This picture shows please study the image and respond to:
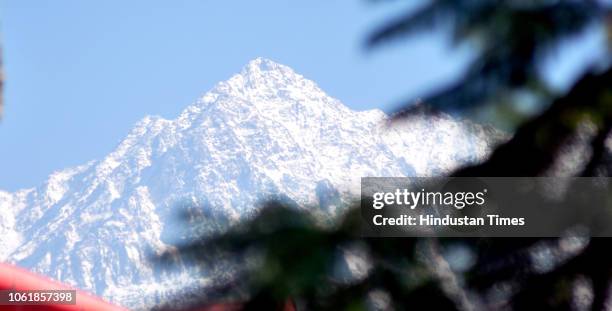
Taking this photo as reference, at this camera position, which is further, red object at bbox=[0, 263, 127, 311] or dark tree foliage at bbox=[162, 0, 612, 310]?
red object at bbox=[0, 263, 127, 311]

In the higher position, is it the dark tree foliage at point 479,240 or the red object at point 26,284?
the red object at point 26,284

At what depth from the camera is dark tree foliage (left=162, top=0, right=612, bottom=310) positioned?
6.53ft

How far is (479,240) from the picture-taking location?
8.29 ft

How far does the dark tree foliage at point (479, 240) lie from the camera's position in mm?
1990

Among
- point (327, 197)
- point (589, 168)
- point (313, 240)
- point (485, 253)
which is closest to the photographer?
point (313, 240)

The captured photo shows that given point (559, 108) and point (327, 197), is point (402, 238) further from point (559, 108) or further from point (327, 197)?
point (559, 108)

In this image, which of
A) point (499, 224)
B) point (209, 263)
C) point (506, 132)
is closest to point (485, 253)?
point (499, 224)

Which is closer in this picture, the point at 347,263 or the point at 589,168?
the point at 347,263

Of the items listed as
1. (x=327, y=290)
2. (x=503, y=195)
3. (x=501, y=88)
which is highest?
(x=501, y=88)

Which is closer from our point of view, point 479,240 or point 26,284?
point 479,240

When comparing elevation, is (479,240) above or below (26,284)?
below

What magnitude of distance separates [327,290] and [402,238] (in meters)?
0.27

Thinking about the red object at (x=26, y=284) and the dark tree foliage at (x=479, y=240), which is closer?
the dark tree foliage at (x=479, y=240)

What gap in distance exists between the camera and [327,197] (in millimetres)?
2162
